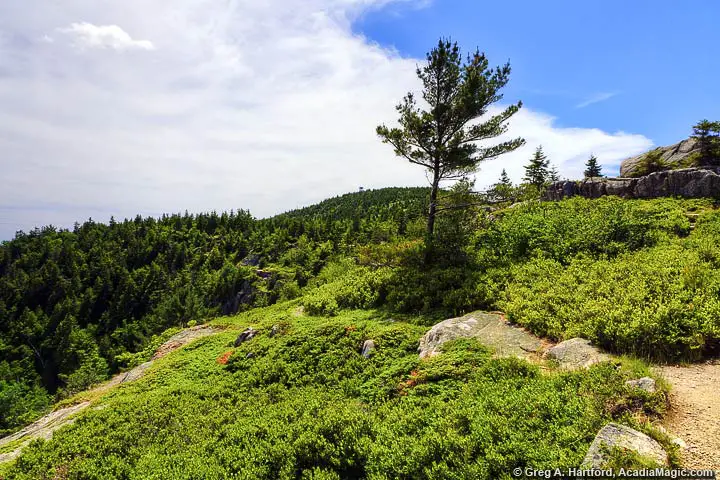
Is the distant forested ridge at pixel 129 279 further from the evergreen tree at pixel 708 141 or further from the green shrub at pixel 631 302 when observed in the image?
the green shrub at pixel 631 302

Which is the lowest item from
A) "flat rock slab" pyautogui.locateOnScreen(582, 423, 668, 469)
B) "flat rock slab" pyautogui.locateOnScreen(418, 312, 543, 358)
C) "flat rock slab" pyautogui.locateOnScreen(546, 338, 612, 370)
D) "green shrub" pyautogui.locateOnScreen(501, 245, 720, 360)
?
"flat rock slab" pyautogui.locateOnScreen(418, 312, 543, 358)

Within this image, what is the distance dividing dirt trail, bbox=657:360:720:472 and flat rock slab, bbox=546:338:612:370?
42.3 inches

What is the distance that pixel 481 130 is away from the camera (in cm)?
1742

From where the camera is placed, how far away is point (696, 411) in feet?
16.8

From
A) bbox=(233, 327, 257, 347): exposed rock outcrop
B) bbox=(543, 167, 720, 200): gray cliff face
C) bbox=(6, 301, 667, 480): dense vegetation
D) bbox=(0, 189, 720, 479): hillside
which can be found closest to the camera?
bbox=(6, 301, 667, 480): dense vegetation

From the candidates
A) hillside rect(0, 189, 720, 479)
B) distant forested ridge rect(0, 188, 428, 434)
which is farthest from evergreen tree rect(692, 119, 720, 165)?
distant forested ridge rect(0, 188, 428, 434)

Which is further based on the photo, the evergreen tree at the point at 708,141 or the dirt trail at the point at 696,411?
the evergreen tree at the point at 708,141

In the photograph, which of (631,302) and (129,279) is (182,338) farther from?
(129,279)

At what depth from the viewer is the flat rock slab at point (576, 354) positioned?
725cm

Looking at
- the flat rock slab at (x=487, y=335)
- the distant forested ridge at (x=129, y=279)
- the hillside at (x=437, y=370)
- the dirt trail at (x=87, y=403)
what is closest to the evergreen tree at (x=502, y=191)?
the hillside at (x=437, y=370)

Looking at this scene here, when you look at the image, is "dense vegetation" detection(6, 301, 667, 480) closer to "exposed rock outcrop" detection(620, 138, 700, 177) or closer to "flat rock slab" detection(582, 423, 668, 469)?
"flat rock slab" detection(582, 423, 668, 469)

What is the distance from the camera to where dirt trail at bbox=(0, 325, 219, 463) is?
12.6 metres

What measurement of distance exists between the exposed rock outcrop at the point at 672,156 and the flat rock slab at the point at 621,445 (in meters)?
33.3

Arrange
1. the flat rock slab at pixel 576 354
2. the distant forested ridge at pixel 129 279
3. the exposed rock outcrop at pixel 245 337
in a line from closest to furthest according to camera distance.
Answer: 1. the flat rock slab at pixel 576 354
2. the exposed rock outcrop at pixel 245 337
3. the distant forested ridge at pixel 129 279
